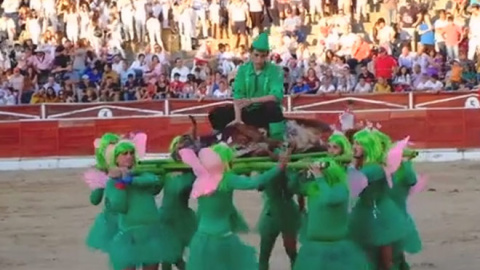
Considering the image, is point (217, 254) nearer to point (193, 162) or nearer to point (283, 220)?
point (193, 162)

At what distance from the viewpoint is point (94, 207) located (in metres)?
13.8

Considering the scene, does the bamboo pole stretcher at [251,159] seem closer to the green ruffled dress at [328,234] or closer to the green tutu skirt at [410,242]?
the green ruffled dress at [328,234]

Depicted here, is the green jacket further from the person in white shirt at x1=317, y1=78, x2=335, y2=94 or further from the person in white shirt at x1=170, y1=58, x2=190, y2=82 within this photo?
the person in white shirt at x1=170, y1=58, x2=190, y2=82

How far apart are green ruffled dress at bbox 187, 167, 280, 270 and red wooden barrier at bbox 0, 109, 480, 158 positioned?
1124 centimetres

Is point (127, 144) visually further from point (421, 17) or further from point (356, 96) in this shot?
point (421, 17)

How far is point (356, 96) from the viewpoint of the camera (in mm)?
18453

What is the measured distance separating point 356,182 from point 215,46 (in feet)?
48.4

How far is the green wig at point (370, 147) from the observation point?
741cm

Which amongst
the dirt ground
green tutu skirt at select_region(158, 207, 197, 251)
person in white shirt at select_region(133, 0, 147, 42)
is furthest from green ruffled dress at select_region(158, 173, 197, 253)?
person in white shirt at select_region(133, 0, 147, 42)

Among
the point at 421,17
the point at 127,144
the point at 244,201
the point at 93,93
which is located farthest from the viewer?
the point at 421,17

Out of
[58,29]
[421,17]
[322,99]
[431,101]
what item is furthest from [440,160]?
[58,29]

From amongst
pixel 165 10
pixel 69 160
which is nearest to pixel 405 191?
pixel 69 160

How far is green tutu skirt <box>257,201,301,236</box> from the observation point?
26.7 ft

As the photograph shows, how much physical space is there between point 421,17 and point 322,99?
4003 mm
